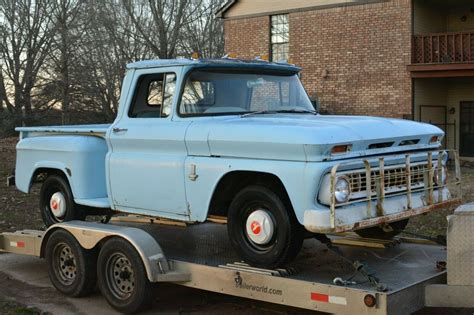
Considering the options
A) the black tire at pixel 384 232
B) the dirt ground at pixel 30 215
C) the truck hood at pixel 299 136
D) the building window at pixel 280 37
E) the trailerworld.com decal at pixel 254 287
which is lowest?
the dirt ground at pixel 30 215

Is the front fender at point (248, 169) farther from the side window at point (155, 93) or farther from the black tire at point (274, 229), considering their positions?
the side window at point (155, 93)

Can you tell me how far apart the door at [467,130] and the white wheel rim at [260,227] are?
17551 mm

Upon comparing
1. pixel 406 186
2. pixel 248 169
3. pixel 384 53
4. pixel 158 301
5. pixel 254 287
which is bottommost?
pixel 158 301

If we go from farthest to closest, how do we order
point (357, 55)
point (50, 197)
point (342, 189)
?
point (357, 55), point (50, 197), point (342, 189)

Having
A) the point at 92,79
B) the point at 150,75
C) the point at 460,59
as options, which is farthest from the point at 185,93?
the point at 92,79

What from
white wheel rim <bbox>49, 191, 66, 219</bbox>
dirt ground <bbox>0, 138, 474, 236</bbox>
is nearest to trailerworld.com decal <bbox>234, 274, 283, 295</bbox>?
white wheel rim <bbox>49, 191, 66, 219</bbox>

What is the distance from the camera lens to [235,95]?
601 centimetres

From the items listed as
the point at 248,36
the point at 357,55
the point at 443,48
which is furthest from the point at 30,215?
the point at 248,36

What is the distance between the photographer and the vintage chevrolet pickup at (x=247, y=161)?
4770mm

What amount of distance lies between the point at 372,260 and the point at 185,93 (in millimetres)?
2282

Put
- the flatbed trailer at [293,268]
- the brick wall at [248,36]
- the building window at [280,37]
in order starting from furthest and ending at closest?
the brick wall at [248,36]
the building window at [280,37]
the flatbed trailer at [293,268]

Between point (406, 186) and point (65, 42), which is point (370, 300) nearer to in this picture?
point (406, 186)

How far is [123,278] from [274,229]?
174 centimetres

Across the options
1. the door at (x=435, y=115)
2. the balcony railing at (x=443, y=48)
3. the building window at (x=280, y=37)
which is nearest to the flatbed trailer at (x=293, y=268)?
the balcony railing at (x=443, y=48)
